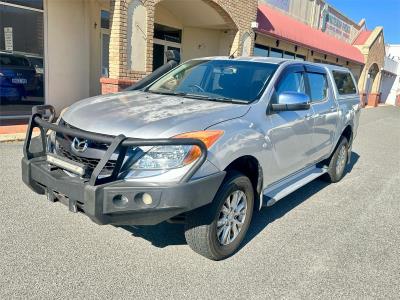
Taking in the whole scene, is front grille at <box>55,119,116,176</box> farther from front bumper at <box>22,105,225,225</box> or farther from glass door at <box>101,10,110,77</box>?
glass door at <box>101,10,110,77</box>

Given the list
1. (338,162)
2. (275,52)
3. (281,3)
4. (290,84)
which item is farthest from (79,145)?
(281,3)

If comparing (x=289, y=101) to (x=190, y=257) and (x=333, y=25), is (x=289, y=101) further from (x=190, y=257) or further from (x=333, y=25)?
(x=333, y=25)

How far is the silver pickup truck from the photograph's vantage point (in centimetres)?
275

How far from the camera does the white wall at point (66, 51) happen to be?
941 centimetres

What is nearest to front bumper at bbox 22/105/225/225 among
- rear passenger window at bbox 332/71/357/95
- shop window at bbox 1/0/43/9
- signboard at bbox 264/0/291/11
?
rear passenger window at bbox 332/71/357/95

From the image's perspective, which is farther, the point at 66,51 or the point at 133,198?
the point at 66,51

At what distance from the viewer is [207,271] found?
126 inches

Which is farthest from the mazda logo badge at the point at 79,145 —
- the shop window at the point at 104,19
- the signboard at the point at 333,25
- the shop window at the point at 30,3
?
the signboard at the point at 333,25

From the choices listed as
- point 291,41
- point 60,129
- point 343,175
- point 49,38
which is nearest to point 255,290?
point 60,129

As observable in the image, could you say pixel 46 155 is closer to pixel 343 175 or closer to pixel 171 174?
pixel 171 174

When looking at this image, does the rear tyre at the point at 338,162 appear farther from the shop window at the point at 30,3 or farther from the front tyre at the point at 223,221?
Answer: the shop window at the point at 30,3

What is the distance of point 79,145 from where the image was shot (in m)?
3.03

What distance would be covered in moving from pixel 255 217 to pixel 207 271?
1.40 meters

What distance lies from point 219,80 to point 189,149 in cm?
165
